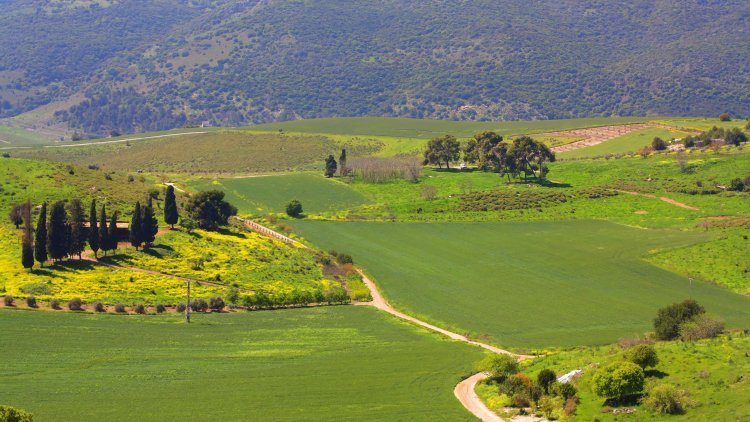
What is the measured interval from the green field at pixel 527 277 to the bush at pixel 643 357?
15184mm

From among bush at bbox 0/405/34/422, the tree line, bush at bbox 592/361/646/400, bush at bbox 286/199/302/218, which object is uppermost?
the tree line

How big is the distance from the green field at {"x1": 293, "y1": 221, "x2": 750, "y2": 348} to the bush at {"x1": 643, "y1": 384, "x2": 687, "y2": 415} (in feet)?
68.1

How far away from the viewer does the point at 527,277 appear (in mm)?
99125

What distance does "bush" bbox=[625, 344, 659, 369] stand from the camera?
60031 millimetres

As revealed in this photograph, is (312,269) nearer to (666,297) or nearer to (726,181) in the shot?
(666,297)

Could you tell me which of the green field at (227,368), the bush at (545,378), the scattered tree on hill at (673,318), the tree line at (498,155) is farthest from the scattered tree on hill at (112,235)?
the tree line at (498,155)

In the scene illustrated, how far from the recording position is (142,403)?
57250 millimetres

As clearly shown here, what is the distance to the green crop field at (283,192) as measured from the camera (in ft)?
471

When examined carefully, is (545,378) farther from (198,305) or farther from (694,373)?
(198,305)

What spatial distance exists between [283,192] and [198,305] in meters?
70.0

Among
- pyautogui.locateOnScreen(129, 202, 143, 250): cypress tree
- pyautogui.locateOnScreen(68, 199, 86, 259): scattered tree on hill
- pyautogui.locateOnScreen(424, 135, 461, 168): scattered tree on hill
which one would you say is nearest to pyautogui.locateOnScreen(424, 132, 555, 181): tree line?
pyautogui.locateOnScreen(424, 135, 461, 168): scattered tree on hill

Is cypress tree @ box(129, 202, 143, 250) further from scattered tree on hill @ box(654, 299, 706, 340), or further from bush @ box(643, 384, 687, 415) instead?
bush @ box(643, 384, 687, 415)

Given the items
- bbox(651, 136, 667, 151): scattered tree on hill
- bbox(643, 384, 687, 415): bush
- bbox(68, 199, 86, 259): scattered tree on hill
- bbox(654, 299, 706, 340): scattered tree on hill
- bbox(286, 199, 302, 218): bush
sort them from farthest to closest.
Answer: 1. bbox(651, 136, 667, 151): scattered tree on hill
2. bbox(286, 199, 302, 218): bush
3. bbox(68, 199, 86, 259): scattered tree on hill
4. bbox(654, 299, 706, 340): scattered tree on hill
5. bbox(643, 384, 687, 415): bush

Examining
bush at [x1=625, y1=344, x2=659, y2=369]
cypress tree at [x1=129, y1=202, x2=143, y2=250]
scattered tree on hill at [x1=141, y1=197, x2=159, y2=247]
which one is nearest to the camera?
bush at [x1=625, y1=344, x2=659, y2=369]
